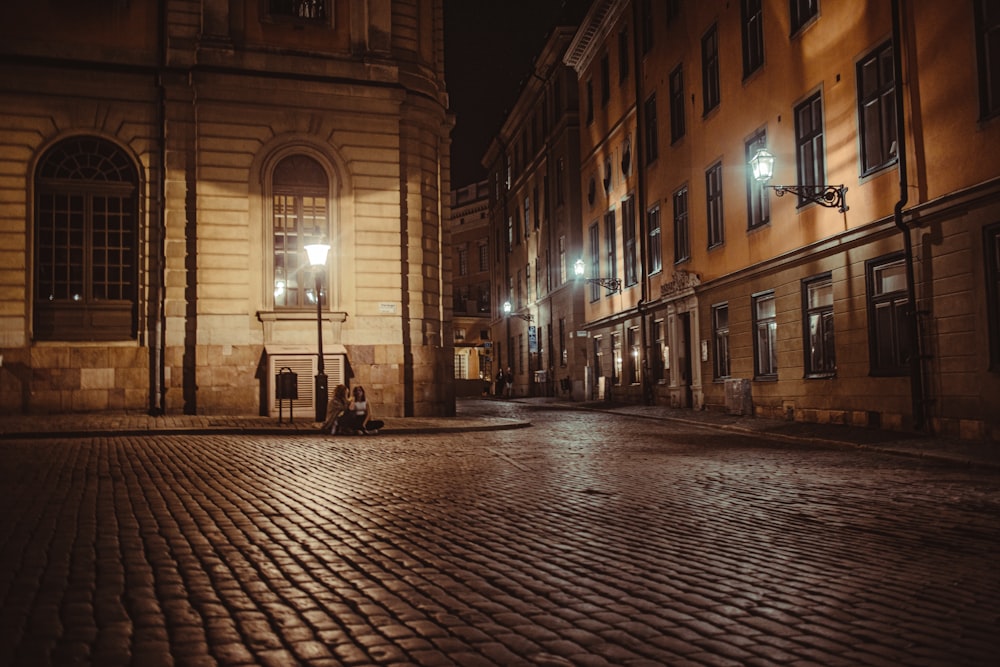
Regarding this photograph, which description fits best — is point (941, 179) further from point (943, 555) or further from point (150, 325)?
point (150, 325)

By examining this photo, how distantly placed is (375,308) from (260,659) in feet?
69.5

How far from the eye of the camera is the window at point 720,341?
2578 cm

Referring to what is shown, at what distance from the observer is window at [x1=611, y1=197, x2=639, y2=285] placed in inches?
1326

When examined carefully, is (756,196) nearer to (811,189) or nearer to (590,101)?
(811,189)

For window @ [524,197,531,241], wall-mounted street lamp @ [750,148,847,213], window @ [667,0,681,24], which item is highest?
window @ [667,0,681,24]

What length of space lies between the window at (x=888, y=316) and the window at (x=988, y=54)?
3.27 metres

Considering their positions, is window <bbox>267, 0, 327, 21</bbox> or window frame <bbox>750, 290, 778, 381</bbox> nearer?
window frame <bbox>750, 290, 778, 381</bbox>

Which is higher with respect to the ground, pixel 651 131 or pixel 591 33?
pixel 591 33

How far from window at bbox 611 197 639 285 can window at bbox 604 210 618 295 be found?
1202mm

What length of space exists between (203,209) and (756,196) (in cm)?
1396

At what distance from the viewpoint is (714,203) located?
2645cm

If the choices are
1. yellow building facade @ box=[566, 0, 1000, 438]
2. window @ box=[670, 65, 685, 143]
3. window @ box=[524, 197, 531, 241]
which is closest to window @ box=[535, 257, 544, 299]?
window @ box=[524, 197, 531, 241]

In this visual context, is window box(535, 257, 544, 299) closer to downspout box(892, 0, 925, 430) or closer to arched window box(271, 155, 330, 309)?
arched window box(271, 155, 330, 309)

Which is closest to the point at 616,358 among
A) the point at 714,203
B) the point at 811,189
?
the point at 714,203
